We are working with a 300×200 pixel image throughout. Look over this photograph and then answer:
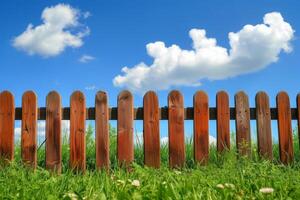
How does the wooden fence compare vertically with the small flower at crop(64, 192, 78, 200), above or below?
above

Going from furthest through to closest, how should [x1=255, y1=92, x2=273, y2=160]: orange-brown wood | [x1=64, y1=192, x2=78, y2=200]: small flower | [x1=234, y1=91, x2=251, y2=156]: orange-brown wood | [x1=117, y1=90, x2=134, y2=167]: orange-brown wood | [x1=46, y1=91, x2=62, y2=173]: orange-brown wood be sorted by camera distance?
[x1=255, y1=92, x2=273, y2=160]: orange-brown wood, [x1=234, y1=91, x2=251, y2=156]: orange-brown wood, [x1=46, y1=91, x2=62, y2=173]: orange-brown wood, [x1=117, y1=90, x2=134, y2=167]: orange-brown wood, [x1=64, y1=192, x2=78, y2=200]: small flower

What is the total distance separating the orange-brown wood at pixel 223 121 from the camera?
269 inches

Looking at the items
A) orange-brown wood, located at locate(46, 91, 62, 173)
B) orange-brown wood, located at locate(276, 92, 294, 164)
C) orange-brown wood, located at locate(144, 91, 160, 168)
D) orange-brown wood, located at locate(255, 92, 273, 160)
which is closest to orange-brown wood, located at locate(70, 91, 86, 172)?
orange-brown wood, located at locate(46, 91, 62, 173)

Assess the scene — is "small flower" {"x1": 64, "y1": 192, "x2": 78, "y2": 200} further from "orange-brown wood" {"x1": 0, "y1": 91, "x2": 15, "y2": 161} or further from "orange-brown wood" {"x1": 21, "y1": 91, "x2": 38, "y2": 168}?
"orange-brown wood" {"x1": 0, "y1": 91, "x2": 15, "y2": 161}

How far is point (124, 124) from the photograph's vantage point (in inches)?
263

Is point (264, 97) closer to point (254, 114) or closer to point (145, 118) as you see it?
point (254, 114)

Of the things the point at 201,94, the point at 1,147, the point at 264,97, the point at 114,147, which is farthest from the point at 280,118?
the point at 1,147

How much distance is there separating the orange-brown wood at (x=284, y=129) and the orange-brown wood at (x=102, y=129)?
264cm

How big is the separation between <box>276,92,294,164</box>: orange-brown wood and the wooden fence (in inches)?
11.8

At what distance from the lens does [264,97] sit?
7.11m

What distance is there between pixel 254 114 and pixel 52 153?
3045 mm

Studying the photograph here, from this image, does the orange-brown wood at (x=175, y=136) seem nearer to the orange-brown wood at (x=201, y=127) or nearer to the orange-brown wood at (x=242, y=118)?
the orange-brown wood at (x=201, y=127)

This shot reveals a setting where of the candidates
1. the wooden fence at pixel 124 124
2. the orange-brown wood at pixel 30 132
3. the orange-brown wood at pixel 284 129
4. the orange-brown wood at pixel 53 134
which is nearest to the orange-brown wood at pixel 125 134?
the wooden fence at pixel 124 124

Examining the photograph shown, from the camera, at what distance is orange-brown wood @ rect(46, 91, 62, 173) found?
6742 millimetres
